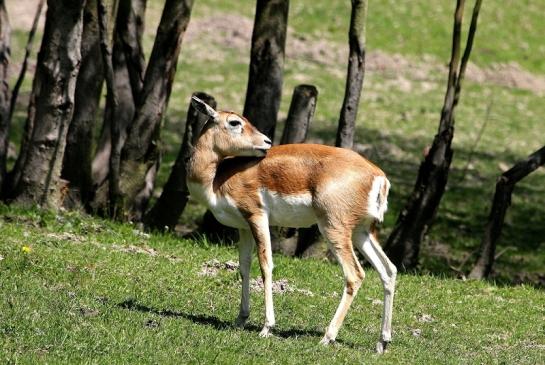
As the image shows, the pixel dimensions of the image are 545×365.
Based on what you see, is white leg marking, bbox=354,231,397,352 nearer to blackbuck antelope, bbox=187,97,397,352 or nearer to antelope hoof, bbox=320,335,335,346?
blackbuck antelope, bbox=187,97,397,352

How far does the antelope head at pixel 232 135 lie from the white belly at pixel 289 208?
Answer: 0.47 metres

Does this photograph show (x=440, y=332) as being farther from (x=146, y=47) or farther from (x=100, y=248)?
(x=146, y=47)

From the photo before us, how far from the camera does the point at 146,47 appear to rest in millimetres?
34031

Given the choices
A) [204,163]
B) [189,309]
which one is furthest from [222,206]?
[189,309]

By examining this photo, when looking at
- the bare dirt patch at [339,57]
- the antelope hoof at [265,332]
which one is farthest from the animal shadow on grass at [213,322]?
the bare dirt patch at [339,57]

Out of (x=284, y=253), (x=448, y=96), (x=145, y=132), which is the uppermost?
(x=448, y=96)

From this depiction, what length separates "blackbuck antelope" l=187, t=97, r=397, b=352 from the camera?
9.71 meters

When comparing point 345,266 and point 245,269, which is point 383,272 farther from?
point 245,269

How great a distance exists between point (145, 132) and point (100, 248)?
3344 millimetres

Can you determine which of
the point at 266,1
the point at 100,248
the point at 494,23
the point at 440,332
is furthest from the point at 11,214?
the point at 494,23

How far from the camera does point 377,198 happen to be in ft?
32.2

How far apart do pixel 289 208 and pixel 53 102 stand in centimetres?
553

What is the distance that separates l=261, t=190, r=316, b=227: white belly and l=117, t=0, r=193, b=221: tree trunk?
598 cm

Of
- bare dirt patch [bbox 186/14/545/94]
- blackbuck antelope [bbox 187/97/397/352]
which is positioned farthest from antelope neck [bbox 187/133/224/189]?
bare dirt patch [bbox 186/14/545/94]
